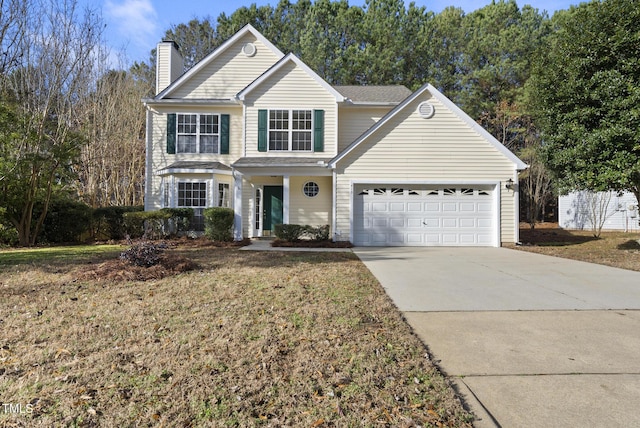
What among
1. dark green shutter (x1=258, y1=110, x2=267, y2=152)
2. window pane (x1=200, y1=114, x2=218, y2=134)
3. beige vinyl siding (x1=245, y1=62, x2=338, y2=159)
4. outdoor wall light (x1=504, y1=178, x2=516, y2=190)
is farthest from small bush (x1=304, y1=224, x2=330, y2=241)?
outdoor wall light (x1=504, y1=178, x2=516, y2=190)

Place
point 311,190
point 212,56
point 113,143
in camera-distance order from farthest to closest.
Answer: point 113,143 → point 212,56 → point 311,190

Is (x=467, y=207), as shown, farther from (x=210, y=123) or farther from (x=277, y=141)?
(x=210, y=123)

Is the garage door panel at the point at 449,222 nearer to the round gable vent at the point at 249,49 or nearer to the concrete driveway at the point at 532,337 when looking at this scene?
the concrete driveway at the point at 532,337

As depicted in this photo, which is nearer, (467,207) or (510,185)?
(510,185)

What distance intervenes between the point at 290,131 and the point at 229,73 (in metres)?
3.80

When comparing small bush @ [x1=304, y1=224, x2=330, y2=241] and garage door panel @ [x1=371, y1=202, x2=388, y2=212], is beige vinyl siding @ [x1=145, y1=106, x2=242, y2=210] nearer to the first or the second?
small bush @ [x1=304, y1=224, x2=330, y2=241]

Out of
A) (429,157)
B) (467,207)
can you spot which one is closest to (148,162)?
(429,157)

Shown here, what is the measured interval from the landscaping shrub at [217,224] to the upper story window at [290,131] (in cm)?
338

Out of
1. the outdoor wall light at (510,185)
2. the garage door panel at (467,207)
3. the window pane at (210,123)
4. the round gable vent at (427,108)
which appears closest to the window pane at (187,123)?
the window pane at (210,123)

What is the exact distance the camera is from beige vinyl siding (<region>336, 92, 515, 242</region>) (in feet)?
41.6

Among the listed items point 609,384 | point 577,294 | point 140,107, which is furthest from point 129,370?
point 140,107

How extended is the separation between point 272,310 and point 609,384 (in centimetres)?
337

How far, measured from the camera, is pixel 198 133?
14.8m

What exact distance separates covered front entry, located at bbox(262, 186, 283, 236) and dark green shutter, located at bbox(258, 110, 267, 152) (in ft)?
5.60
